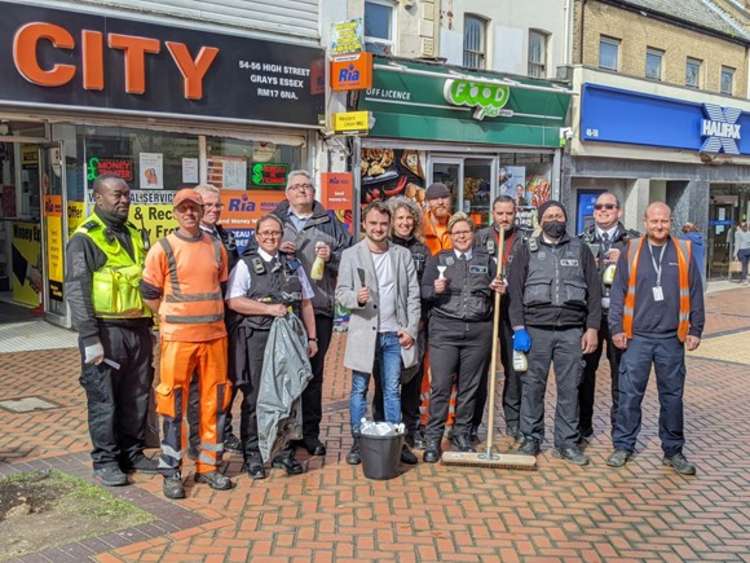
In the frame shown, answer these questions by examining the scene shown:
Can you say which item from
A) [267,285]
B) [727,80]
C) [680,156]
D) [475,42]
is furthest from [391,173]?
[727,80]

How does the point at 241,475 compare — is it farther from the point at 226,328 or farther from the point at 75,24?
the point at 75,24

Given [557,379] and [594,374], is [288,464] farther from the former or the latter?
[594,374]

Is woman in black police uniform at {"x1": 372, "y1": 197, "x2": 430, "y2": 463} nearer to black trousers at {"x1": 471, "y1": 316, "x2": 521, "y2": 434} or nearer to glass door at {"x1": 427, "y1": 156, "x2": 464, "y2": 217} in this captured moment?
black trousers at {"x1": 471, "y1": 316, "x2": 521, "y2": 434}

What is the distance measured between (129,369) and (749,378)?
7.35 metres

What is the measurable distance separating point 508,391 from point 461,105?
8.33m

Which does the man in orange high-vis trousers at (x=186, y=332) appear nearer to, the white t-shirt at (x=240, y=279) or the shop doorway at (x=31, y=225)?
the white t-shirt at (x=240, y=279)

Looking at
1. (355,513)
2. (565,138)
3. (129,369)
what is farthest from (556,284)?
(565,138)

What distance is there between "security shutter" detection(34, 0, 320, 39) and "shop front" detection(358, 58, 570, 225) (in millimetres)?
1320

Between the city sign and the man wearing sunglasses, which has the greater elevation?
the city sign

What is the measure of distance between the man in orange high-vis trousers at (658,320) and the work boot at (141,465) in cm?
339

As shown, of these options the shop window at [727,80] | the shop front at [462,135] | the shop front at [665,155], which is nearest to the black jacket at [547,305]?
the shop front at [462,135]

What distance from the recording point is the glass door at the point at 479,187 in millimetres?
14984

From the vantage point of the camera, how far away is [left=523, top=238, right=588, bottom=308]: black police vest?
616 cm

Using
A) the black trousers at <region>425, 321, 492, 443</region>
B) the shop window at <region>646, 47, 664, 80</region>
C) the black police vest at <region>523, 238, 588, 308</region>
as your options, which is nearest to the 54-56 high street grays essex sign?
the black trousers at <region>425, 321, 492, 443</region>
